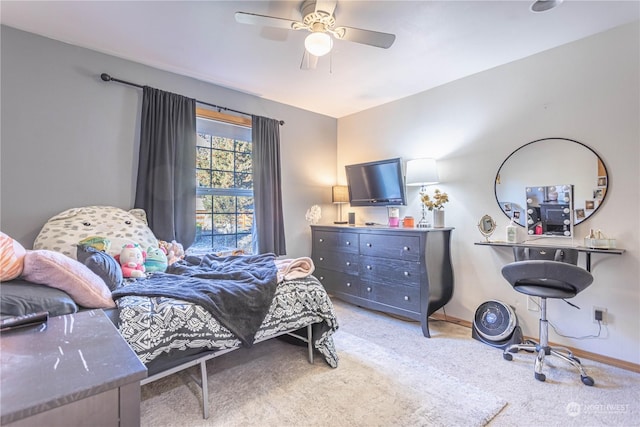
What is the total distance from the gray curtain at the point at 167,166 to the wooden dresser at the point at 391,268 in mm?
1581

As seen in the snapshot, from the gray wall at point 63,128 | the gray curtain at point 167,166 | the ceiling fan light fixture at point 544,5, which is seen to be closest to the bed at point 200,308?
the gray wall at point 63,128

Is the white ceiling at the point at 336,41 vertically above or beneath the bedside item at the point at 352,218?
above

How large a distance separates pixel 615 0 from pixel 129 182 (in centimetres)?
383

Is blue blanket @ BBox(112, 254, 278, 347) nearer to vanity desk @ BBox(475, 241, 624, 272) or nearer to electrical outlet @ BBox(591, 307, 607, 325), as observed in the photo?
vanity desk @ BBox(475, 241, 624, 272)

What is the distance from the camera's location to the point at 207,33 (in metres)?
2.32

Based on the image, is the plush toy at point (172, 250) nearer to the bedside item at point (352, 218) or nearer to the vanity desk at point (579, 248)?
the bedside item at point (352, 218)

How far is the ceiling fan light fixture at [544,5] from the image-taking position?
193 cm

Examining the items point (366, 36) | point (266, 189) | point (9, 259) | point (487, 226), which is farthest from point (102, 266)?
point (487, 226)

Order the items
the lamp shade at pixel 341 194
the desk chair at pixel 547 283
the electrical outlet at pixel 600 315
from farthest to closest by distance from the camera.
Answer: the lamp shade at pixel 341 194 < the electrical outlet at pixel 600 315 < the desk chair at pixel 547 283

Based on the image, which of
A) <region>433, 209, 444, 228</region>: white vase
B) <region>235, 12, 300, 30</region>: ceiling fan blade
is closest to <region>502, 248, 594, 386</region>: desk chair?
<region>433, 209, 444, 228</region>: white vase

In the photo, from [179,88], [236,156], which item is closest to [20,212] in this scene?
[179,88]

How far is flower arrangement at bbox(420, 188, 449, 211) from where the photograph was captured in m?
3.16

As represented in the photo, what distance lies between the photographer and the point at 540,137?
8.71ft

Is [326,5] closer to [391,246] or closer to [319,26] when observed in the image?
[319,26]
